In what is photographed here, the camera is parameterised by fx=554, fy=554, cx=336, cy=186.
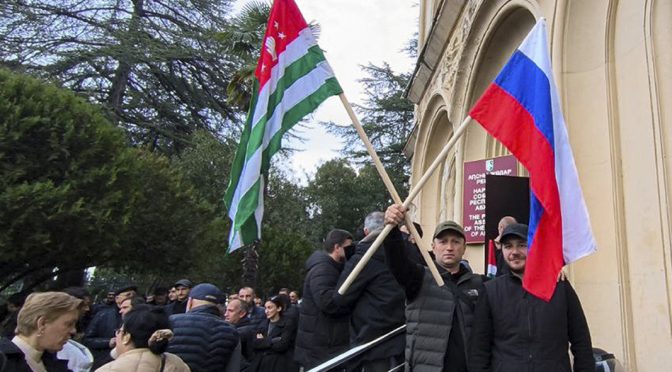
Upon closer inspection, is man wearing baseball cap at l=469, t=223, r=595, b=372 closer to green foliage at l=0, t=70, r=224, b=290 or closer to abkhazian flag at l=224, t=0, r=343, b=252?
abkhazian flag at l=224, t=0, r=343, b=252

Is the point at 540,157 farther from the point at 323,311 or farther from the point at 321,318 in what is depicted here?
the point at 321,318

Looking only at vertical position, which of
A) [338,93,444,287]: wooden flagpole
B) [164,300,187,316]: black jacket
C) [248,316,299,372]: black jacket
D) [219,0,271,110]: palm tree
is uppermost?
[219,0,271,110]: palm tree

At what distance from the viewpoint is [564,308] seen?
3.36 metres

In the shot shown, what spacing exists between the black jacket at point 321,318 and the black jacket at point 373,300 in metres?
0.26

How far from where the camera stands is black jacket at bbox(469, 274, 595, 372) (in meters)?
3.23

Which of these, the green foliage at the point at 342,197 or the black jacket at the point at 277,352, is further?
the green foliage at the point at 342,197

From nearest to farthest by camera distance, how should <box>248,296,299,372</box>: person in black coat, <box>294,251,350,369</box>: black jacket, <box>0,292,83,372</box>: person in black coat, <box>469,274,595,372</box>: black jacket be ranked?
<box>0,292,83,372</box>: person in black coat
<box>469,274,595,372</box>: black jacket
<box>294,251,350,369</box>: black jacket
<box>248,296,299,372</box>: person in black coat

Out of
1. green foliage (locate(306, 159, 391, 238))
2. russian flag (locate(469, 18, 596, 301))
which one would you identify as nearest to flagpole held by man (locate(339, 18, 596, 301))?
russian flag (locate(469, 18, 596, 301))

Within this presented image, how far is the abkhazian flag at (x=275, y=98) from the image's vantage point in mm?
4293

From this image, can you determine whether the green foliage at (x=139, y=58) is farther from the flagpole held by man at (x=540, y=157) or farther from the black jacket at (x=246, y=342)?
the flagpole held by man at (x=540, y=157)

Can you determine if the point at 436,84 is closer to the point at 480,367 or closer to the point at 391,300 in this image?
the point at 391,300

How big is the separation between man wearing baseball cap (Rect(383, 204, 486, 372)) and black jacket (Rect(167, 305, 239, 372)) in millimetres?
1574

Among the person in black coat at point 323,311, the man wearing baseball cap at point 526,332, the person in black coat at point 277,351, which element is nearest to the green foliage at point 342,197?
the person in black coat at point 277,351

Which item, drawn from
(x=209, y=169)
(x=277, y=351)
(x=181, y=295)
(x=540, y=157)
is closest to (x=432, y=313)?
(x=540, y=157)
